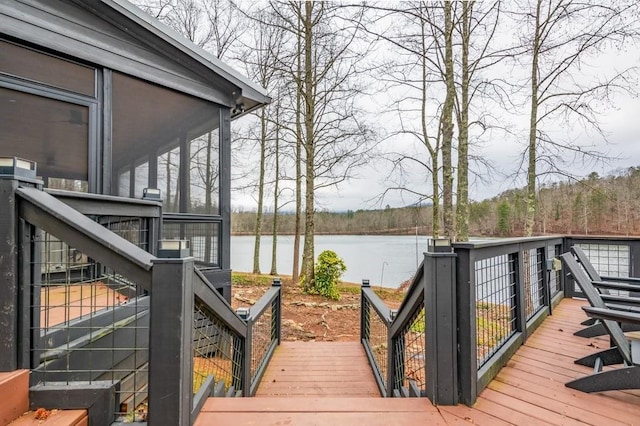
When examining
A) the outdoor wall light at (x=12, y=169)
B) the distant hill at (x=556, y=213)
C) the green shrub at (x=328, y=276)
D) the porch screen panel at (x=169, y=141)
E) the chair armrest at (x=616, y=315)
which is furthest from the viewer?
the green shrub at (x=328, y=276)

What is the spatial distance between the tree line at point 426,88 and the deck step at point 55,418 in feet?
20.5

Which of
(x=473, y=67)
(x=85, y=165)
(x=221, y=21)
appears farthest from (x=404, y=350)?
(x=221, y=21)

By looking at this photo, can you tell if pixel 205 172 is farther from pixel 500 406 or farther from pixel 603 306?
pixel 603 306

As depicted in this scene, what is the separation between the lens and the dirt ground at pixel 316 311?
636 centimetres

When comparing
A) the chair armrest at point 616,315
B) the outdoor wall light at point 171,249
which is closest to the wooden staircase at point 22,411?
the outdoor wall light at point 171,249

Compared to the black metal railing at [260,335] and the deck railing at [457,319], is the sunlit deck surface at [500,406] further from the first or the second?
the black metal railing at [260,335]

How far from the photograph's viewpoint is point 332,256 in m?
9.21

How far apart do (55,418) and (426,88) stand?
1057 cm

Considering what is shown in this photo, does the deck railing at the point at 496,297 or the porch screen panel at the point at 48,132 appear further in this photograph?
the porch screen panel at the point at 48,132

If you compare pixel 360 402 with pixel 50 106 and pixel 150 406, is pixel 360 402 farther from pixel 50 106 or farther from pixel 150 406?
pixel 50 106

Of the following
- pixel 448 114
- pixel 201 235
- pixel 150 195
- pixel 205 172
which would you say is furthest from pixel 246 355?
pixel 448 114

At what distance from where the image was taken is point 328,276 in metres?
9.02

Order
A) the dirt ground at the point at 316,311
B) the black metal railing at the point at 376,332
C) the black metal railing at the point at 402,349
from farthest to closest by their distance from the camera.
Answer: the dirt ground at the point at 316,311 → the black metal railing at the point at 376,332 → the black metal railing at the point at 402,349

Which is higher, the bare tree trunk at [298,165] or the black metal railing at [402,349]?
the bare tree trunk at [298,165]
